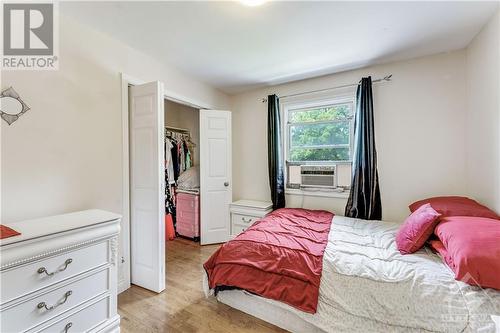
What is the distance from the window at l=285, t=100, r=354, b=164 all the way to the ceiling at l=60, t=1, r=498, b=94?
62 centimetres

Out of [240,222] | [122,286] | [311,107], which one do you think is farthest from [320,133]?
[122,286]

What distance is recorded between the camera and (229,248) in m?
1.89

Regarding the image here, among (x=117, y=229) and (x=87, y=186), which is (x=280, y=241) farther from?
(x=87, y=186)

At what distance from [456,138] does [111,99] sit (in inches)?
A: 144

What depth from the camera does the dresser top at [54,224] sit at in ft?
3.96

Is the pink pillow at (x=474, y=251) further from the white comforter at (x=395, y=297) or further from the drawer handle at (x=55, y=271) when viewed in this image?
the drawer handle at (x=55, y=271)

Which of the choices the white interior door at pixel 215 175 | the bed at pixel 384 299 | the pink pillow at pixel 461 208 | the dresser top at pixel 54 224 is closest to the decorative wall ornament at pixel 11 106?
the dresser top at pixel 54 224

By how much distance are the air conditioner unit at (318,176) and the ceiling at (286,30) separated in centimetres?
136

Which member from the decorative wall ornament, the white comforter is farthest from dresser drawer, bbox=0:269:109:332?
the white comforter

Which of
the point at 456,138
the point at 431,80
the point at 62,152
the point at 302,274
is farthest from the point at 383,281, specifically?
the point at 62,152

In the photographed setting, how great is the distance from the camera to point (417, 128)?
8.36 ft

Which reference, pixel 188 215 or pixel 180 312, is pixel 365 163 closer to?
pixel 180 312

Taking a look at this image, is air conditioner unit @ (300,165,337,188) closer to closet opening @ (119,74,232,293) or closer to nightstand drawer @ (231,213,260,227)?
nightstand drawer @ (231,213,260,227)

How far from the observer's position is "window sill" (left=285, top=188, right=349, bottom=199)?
2.96 meters
